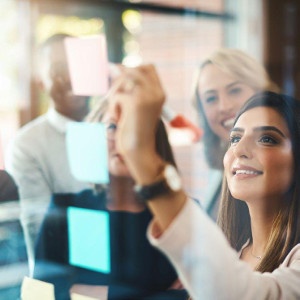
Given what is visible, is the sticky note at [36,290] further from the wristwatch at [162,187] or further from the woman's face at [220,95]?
the woman's face at [220,95]

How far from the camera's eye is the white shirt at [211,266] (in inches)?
43.3

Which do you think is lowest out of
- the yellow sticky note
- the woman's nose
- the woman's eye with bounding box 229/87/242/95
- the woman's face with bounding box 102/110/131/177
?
the yellow sticky note

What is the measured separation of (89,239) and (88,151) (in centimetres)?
18

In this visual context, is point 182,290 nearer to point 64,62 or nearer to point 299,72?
point 64,62

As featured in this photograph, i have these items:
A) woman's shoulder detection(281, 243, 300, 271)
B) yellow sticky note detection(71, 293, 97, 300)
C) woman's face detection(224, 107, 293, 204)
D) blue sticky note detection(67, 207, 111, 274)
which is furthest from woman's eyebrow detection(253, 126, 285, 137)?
yellow sticky note detection(71, 293, 97, 300)

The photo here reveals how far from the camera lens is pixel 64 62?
4.09 ft

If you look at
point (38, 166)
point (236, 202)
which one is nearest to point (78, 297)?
point (38, 166)

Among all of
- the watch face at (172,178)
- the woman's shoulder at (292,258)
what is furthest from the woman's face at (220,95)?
the woman's shoulder at (292,258)

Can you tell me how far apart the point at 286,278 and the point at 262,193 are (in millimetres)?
161

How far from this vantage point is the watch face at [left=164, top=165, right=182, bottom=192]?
1103 mm

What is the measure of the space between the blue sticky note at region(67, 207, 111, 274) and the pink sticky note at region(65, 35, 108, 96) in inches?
9.5

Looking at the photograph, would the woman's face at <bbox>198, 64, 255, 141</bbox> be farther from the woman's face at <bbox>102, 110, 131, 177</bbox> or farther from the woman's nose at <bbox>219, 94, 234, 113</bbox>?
the woman's face at <bbox>102, 110, 131, 177</bbox>

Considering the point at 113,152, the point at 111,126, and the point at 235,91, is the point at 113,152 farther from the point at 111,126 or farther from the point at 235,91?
the point at 235,91

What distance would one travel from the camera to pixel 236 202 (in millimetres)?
1174
